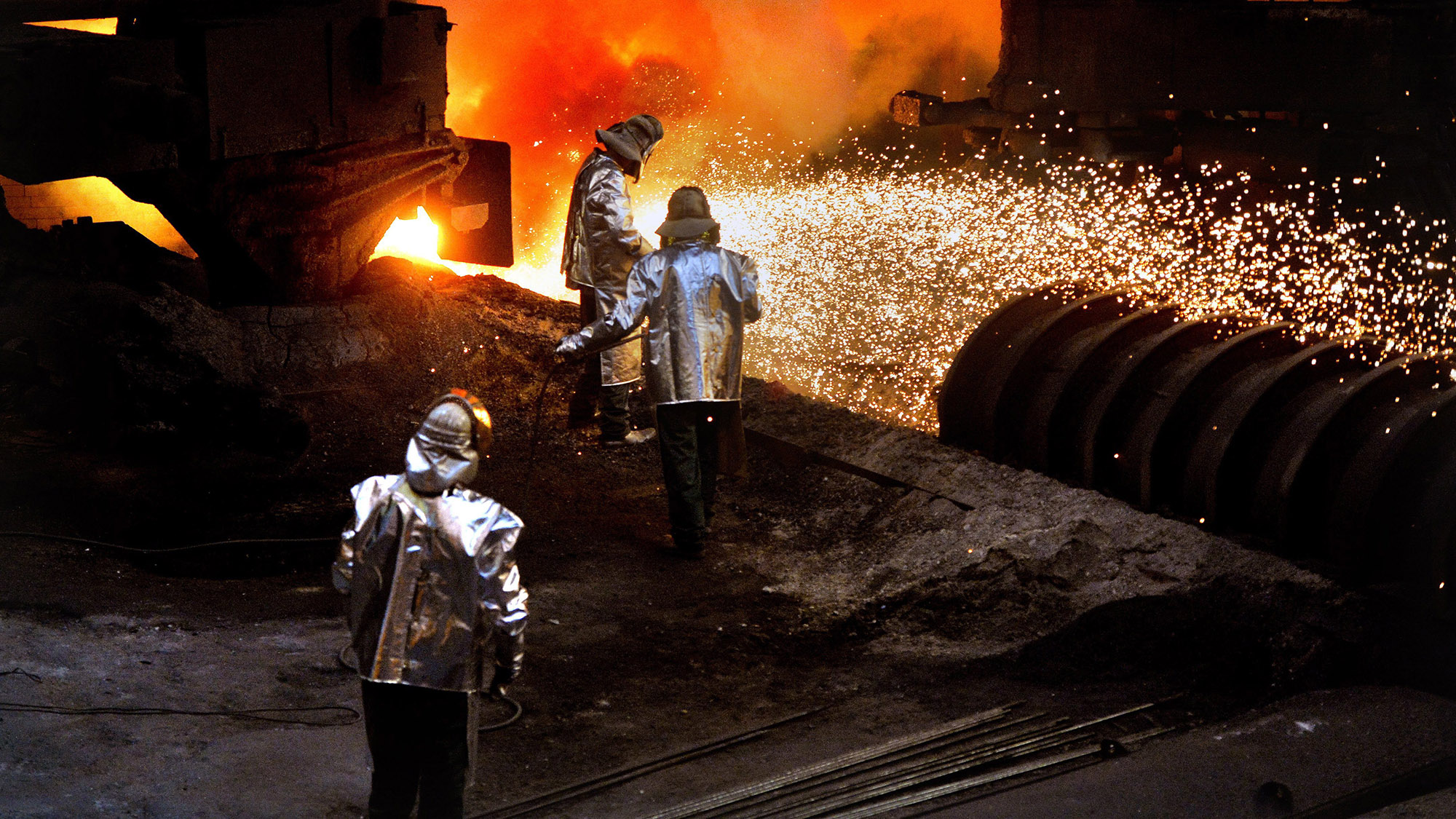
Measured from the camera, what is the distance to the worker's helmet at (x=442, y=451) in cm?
278

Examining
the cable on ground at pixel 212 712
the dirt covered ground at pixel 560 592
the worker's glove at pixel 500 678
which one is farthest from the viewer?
the dirt covered ground at pixel 560 592

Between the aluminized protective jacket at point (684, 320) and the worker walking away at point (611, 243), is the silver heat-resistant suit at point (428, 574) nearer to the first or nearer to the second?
the aluminized protective jacket at point (684, 320)

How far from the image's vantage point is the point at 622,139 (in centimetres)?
673

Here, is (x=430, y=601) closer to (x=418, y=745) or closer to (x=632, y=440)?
(x=418, y=745)

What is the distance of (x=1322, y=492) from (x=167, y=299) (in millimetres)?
5737

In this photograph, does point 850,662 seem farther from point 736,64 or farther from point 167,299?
point 736,64

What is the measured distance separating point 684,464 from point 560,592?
0.77m

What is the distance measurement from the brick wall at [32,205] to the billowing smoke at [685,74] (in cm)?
381

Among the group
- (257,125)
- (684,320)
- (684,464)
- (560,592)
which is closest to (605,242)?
(684,320)

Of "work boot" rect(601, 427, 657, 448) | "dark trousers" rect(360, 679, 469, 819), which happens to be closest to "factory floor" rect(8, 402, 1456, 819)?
"dark trousers" rect(360, 679, 469, 819)

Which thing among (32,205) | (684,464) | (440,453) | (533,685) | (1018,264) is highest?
(32,205)

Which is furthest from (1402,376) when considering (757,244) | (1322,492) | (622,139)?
(757,244)

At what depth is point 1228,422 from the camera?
17.2 ft

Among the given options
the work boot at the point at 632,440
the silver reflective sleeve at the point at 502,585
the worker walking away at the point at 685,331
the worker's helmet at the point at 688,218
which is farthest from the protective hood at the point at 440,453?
the work boot at the point at 632,440
